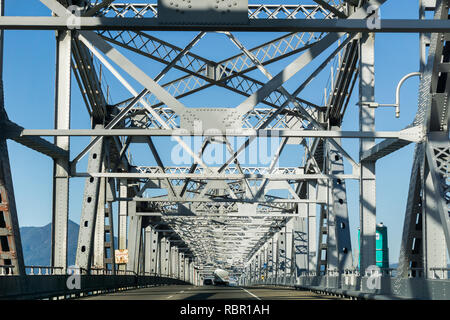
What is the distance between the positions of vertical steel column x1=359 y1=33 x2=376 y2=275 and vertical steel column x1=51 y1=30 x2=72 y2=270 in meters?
11.0

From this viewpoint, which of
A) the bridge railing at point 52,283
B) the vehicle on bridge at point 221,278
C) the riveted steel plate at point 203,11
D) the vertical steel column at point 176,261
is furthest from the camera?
the vertical steel column at point 176,261

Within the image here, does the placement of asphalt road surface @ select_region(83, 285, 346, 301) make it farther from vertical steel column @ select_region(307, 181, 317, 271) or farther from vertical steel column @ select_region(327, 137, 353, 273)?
vertical steel column @ select_region(307, 181, 317, 271)

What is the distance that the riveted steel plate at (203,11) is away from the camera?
15336 mm

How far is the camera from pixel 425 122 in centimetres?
2219

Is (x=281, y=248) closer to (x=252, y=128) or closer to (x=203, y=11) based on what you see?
(x=252, y=128)

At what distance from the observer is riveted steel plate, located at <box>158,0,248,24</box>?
15336mm

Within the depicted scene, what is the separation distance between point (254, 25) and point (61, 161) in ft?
52.0

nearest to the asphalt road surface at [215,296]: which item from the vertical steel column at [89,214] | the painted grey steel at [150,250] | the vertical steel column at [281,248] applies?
the vertical steel column at [89,214]

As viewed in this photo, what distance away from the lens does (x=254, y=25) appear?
15359mm

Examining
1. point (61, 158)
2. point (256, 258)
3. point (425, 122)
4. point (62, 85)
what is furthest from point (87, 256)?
point (256, 258)

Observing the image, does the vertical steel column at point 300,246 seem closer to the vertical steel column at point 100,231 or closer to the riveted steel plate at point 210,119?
the vertical steel column at point 100,231

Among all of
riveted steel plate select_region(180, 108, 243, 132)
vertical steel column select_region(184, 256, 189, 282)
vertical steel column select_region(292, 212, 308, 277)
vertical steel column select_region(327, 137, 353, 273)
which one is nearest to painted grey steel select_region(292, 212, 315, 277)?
vertical steel column select_region(292, 212, 308, 277)

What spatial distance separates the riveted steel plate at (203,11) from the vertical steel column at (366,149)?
14.2 meters

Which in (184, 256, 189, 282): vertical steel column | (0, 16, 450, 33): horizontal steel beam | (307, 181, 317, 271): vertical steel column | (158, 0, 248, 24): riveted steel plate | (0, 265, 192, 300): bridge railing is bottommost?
(184, 256, 189, 282): vertical steel column
